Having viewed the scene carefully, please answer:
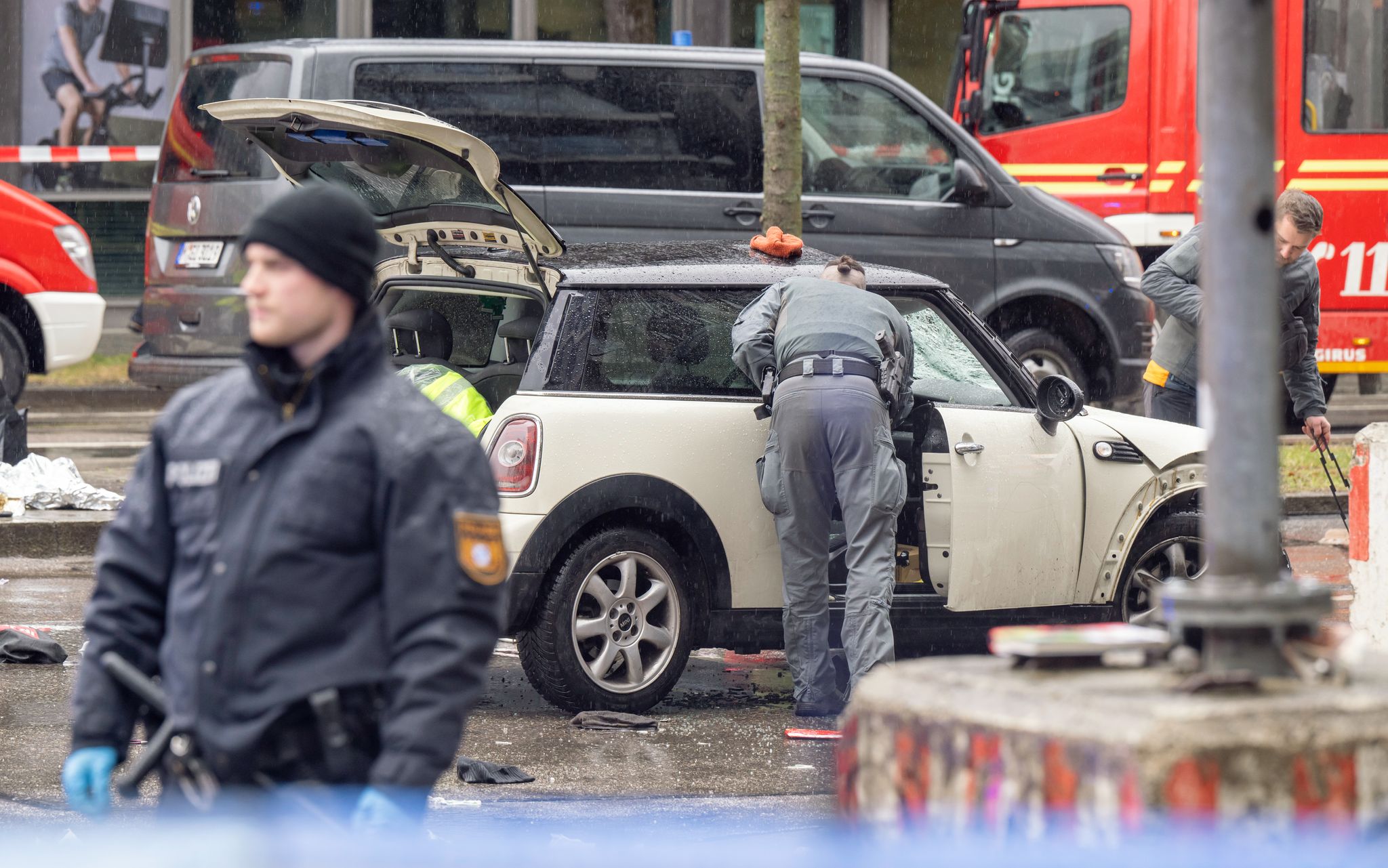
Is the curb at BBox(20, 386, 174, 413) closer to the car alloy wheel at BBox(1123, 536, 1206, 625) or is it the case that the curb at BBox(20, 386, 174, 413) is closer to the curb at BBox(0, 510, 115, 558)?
the curb at BBox(0, 510, 115, 558)

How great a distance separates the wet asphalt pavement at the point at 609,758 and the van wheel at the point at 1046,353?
3.83 meters

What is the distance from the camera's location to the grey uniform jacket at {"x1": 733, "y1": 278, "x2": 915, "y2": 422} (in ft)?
20.5

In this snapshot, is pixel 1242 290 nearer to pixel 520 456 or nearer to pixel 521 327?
pixel 520 456

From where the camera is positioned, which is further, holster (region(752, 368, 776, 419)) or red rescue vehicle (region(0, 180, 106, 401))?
red rescue vehicle (region(0, 180, 106, 401))

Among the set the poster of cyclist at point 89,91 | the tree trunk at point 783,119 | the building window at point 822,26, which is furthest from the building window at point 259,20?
the tree trunk at point 783,119

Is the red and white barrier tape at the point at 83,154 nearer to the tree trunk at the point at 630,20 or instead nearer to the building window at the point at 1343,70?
the tree trunk at the point at 630,20

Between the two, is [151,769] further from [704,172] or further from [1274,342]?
[704,172]

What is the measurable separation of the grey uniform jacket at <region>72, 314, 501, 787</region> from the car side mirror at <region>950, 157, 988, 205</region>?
8.02 m

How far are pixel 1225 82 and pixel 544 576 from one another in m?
4.06

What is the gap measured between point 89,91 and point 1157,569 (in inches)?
545

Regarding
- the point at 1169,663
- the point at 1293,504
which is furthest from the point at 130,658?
the point at 1293,504

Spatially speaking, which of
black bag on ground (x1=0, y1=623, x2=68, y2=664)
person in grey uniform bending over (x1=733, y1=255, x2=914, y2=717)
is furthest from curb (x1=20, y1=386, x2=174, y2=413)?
person in grey uniform bending over (x1=733, y1=255, x2=914, y2=717)

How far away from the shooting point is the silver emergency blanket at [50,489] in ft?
32.8

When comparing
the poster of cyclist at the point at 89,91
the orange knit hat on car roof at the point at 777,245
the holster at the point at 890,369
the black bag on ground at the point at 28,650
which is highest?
the poster of cyclist at the point at 89,91
